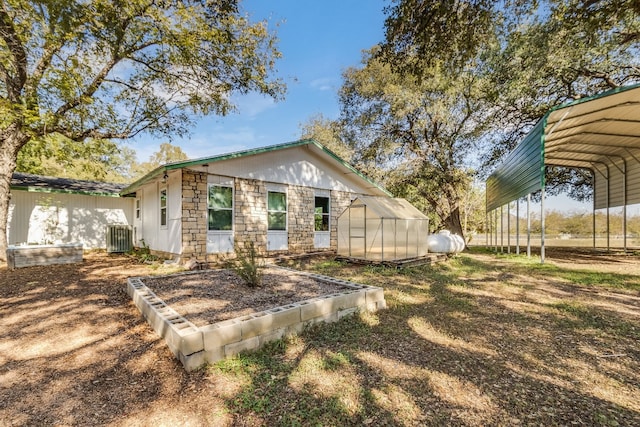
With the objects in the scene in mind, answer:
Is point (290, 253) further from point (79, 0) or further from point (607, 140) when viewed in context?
point (607, 140)

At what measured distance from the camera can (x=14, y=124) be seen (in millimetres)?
8172

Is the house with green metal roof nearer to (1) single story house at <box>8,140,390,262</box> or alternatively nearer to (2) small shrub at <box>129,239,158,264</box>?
(1) single story house at <box>8,140,390,262</box>

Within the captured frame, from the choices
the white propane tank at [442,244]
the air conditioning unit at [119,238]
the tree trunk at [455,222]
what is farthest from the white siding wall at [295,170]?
the air conditioning unit at [119,238]

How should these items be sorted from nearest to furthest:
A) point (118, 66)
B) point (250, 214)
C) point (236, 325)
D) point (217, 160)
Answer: point (236, 325), point (217, 160), point (118, 66), point (250, 214)

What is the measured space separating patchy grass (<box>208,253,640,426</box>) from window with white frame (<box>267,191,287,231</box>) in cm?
593

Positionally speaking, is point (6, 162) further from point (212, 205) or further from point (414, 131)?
point (414, 131)

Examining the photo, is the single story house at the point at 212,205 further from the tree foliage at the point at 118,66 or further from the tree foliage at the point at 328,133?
the tree foliage at the point at 328,133

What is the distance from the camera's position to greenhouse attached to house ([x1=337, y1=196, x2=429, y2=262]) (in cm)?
862

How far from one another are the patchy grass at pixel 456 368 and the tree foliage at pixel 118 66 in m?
8.52

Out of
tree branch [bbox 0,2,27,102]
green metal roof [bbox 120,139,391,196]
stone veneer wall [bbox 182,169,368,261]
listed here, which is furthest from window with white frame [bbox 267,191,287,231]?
tree branch [bbox 0,2,27,102]

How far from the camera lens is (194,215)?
27.2 feet

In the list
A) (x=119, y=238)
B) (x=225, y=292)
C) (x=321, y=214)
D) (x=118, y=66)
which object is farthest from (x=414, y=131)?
(x=119, y=238)

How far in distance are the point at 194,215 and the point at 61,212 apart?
7.88 metres

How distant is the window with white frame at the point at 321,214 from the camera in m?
11.6
